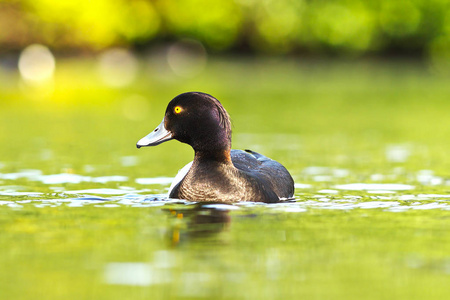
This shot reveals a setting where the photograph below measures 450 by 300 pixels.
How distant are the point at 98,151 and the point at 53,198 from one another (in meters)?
5.12

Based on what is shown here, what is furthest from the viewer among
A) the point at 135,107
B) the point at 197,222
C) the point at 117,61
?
the point at 117,61

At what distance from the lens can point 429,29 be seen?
6069cm

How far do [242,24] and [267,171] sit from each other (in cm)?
5627

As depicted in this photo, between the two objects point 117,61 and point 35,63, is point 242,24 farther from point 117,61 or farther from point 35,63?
point 35,63

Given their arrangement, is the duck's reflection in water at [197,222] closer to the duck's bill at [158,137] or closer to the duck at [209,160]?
the duck at [209,160]

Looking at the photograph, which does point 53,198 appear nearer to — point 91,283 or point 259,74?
point 91,283

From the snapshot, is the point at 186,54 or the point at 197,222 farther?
the point at 186,54

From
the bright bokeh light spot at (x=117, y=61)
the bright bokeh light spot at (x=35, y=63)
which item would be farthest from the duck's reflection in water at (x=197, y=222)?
the bright bokeh light spot at (x=117, y=61)

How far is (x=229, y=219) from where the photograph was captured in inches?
308

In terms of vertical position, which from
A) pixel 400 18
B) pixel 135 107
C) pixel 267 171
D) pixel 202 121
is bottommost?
pixel 267 171

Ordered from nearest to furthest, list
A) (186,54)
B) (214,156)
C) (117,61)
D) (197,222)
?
(197,222)
(214,156)
(117,61)
(186,54)

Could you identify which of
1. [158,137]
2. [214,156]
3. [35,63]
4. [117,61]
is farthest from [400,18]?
[214,156]

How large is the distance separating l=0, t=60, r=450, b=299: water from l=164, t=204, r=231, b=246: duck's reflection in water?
0.05 ft

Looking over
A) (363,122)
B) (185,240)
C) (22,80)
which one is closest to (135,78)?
(22,80)
